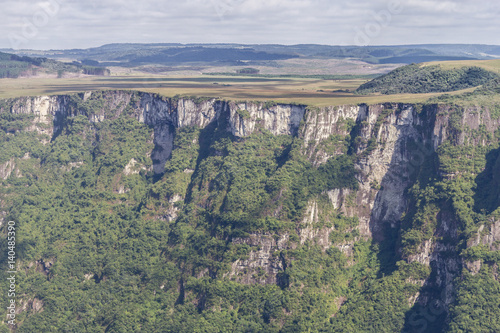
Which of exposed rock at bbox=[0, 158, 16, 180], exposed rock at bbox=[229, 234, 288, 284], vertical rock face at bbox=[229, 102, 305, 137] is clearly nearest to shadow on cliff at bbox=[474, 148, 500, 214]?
exposed rock at bbox=[229, 234, 288, 284]

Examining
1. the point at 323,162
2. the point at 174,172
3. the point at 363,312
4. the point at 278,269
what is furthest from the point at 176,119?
the point at 363,312

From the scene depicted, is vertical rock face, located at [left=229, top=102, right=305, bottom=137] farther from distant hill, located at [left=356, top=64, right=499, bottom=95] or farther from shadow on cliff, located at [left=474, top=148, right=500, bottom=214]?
shadow on cliff, located at [left=474, top=148, right=500, bottom=214]

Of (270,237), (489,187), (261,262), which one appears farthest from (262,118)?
(489,187)

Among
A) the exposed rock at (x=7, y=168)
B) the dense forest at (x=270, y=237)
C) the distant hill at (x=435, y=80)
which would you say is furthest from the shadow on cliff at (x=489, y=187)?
the exposed rock at (x=7, y=168)

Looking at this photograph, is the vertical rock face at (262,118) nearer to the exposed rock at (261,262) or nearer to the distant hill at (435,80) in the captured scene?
the distant hill at (435,80)

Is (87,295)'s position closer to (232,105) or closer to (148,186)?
(148,186)
